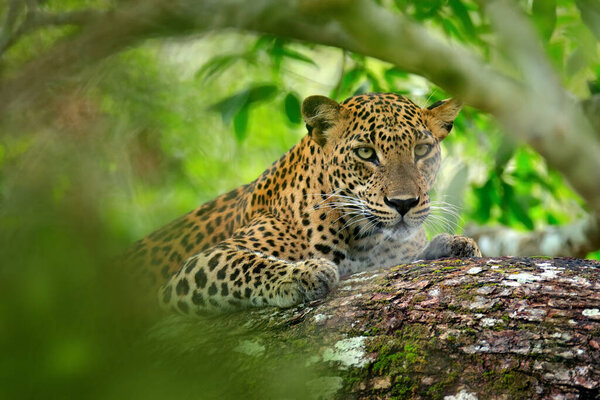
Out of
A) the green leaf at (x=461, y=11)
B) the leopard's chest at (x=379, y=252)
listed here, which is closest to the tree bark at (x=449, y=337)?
the leopard's chest at (x=379, y=252)

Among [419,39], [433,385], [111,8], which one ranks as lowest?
[433,385]

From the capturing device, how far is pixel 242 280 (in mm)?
4824

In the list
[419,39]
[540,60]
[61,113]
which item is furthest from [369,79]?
[61,113]

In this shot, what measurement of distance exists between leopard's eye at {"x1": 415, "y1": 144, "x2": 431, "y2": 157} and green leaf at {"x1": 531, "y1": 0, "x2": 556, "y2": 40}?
200 centimetres

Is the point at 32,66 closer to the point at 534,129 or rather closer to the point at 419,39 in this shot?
the point at 419,39

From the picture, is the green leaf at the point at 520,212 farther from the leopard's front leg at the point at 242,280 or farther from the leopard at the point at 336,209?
the leopard's front leg at the point at 242,280

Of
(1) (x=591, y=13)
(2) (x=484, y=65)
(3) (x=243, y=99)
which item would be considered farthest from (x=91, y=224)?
(2) (x=484, y=65)

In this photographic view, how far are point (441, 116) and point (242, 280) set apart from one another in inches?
101

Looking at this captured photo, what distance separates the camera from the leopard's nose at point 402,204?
5.35 metres

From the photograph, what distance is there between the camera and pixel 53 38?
2.20 metres

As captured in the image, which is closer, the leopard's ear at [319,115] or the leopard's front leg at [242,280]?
the leopard's front leg at [242,280]

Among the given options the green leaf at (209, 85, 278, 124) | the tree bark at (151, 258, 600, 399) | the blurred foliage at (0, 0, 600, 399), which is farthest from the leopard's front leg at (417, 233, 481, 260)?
the blurred foliage at (0, 0, 600, 399)

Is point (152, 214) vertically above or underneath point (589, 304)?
above

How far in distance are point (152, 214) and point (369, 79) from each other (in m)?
7.08
